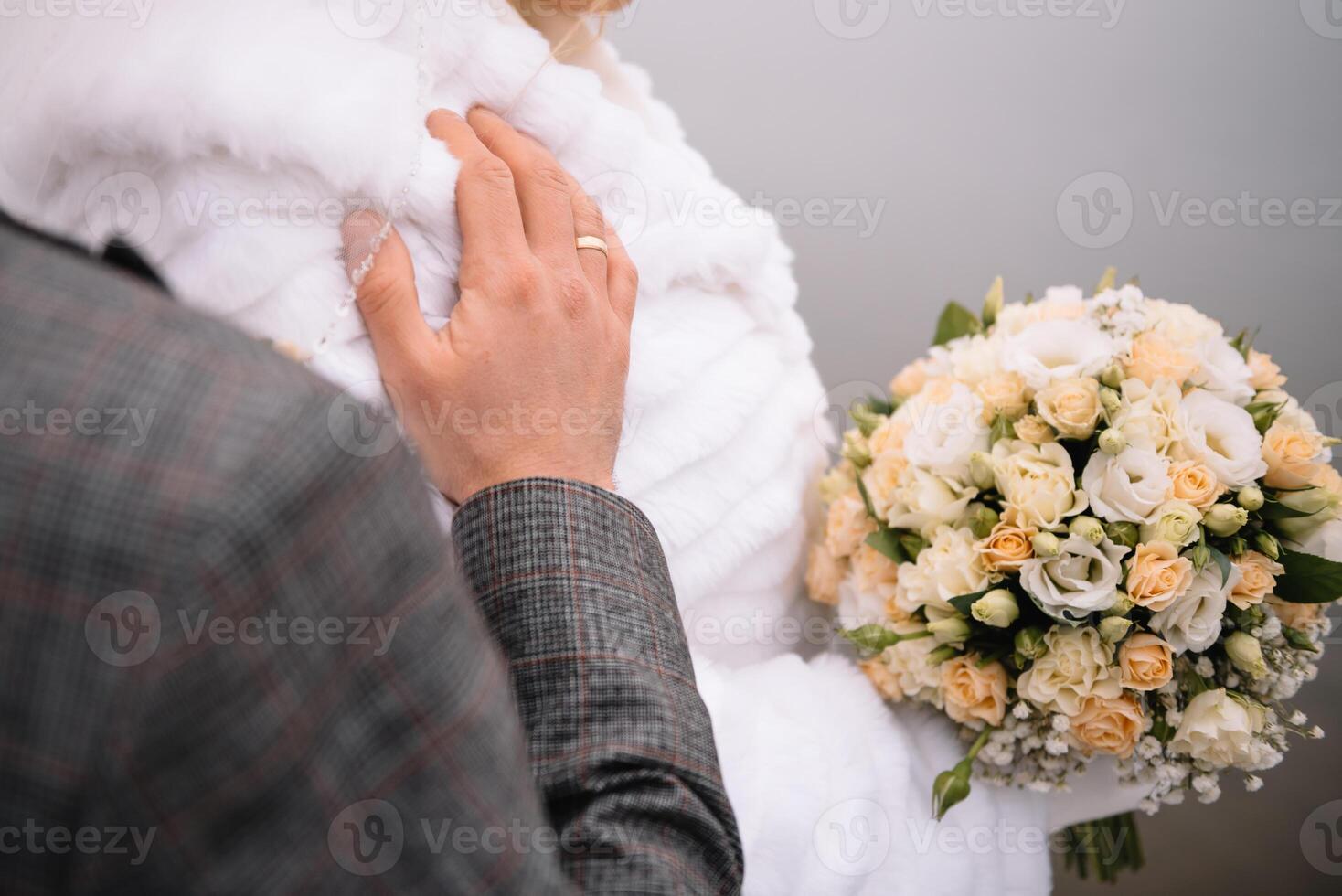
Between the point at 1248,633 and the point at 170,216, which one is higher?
the point at 1248,633

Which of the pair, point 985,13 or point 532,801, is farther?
point 985,13

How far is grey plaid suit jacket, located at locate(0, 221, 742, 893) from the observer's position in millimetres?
293

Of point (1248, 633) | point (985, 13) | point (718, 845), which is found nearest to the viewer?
point (718, 845)

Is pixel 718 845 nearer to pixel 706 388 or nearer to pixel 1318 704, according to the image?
pixel 706 388

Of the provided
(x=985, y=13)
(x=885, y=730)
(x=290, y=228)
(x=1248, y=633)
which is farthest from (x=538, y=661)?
(x=985, y=13)

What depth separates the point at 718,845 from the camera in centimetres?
49

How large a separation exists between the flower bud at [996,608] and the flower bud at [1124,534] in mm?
98

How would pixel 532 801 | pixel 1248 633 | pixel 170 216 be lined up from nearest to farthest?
1. pixel 532 801
2. pixel 170 216
3. pixel 1248 633

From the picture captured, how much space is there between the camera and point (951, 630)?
79 cm

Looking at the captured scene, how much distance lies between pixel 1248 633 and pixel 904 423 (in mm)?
344

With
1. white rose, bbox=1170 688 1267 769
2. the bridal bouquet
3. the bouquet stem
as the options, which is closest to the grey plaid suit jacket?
the bridal bouquet

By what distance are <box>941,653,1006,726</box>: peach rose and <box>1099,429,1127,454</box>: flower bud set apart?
0.21 meters

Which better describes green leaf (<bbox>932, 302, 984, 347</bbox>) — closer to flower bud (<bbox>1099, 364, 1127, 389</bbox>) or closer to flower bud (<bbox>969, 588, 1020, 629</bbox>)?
flower bud (<bbox>1099, 364, 1127, 389</bbox>)

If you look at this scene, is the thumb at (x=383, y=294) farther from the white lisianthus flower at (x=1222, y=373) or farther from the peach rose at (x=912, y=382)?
the white lisianthus flower at (x=1222, y=373)
